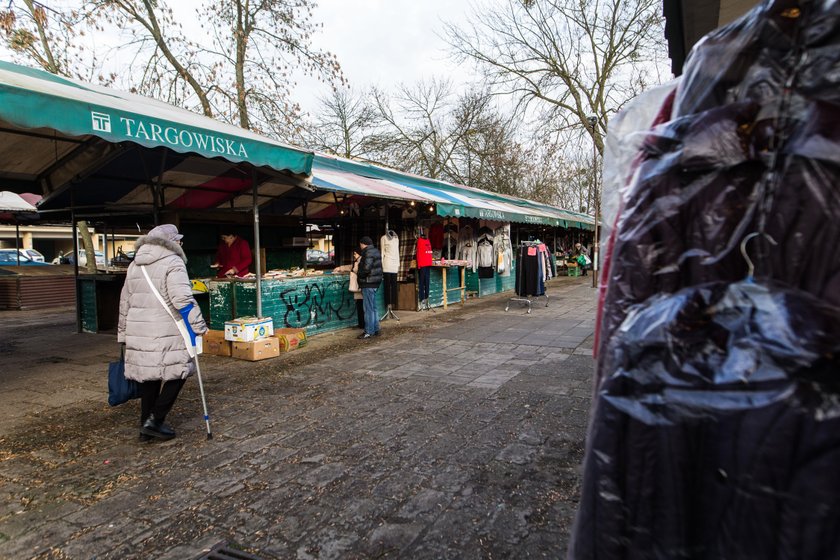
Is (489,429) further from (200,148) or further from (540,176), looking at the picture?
(540,176)

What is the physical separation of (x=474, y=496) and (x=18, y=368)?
6629mm

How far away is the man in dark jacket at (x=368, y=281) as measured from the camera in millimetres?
8297

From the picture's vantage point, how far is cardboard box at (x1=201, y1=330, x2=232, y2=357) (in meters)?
7.00

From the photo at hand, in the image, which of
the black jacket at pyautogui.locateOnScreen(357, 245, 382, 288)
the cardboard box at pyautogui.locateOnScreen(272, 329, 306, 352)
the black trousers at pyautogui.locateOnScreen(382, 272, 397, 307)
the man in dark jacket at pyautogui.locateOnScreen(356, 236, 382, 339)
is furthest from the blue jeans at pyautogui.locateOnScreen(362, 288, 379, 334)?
the black trousers at pyautogui.locateOnScreen(382, 272, 397, 307)

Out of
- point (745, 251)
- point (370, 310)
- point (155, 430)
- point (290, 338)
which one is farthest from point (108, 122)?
point (370, 310)

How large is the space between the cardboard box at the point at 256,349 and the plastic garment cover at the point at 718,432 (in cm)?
618

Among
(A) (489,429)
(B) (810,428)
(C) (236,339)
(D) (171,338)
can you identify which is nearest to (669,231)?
(B) (810,428)

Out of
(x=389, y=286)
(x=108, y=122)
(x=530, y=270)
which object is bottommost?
(x=389, y=286)

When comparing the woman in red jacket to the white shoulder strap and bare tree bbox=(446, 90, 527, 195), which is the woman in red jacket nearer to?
the white shoulder strap

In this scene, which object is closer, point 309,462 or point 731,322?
point 731,322

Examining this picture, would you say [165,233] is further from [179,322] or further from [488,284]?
[488,284]

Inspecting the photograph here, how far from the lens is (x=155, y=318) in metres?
3.80

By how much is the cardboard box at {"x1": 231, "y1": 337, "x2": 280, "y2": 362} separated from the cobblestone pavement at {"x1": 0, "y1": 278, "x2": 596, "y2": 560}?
0.28 m

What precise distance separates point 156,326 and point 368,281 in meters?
4.68
